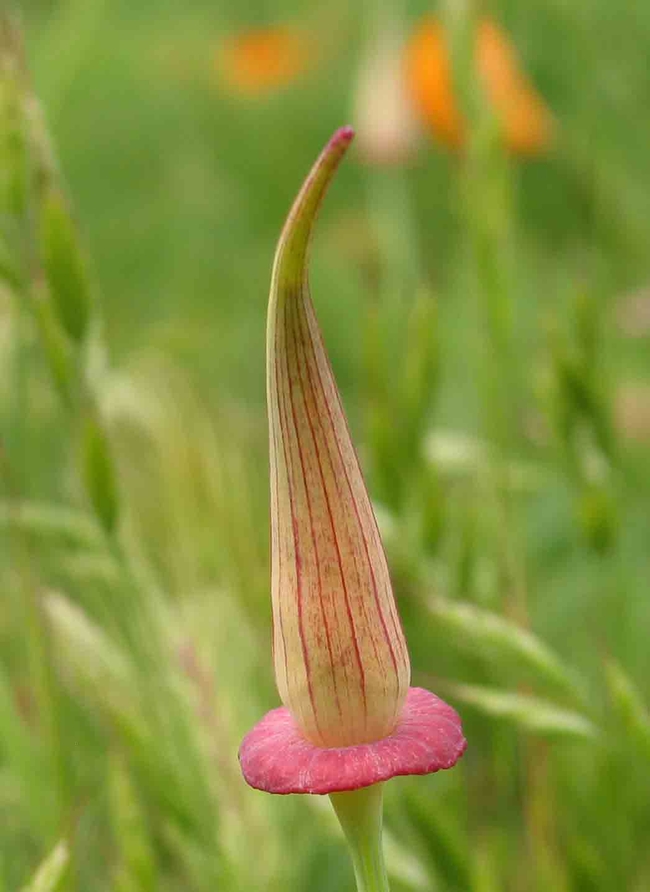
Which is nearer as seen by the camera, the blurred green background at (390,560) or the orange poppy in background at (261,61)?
the blurred green background at (390,560)

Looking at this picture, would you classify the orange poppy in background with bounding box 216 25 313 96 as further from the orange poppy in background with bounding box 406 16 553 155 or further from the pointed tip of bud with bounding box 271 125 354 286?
the pointed tip of bud with bounding box 271 125 354 286

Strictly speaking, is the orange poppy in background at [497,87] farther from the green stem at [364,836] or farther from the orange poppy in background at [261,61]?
the green stem at [364,836]

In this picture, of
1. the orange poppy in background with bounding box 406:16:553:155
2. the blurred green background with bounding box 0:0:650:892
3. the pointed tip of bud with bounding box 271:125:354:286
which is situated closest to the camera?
the pointed tip of bud with bounding box 271:125:354:286

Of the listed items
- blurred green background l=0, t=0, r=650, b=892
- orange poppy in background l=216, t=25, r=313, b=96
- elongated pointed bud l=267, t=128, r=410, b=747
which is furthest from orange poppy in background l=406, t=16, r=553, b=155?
elongated pointed bud l=267, t=128, r=410, b=747

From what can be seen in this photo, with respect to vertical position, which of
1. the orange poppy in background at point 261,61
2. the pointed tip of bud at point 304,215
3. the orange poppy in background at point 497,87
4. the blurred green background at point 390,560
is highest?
the orange poppy in background at point 261,61

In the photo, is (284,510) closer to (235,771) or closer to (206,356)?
(235,771)

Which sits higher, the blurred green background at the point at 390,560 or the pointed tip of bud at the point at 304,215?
the pointed tip of bud at the point at 304,215

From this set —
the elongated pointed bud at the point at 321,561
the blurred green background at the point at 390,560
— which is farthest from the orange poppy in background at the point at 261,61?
the elongated pointed bud at the point at 321,561
